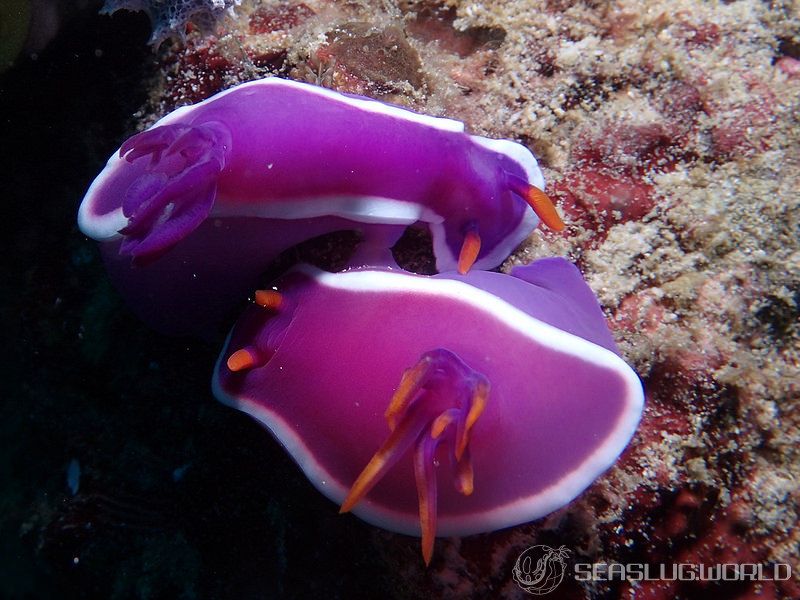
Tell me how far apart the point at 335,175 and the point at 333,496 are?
1.18 m

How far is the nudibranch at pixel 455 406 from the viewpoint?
177 centimetres

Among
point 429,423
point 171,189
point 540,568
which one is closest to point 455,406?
point 429,423

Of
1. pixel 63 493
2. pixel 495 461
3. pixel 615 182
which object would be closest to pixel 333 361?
pixel 495 461

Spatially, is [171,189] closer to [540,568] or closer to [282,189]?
[282,189]

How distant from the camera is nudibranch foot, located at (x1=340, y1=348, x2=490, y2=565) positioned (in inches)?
59.7

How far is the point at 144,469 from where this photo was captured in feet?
11.2

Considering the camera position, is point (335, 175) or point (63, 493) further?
point (63, 493)

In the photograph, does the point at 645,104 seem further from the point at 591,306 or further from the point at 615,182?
the point at 591,306

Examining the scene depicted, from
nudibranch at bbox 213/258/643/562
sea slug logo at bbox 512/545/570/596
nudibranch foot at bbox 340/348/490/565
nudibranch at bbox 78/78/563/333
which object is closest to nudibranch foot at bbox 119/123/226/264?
nudibranch at bbox 78/78/563/333

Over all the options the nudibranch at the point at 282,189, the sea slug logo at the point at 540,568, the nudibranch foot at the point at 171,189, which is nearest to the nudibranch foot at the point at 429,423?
the nudibranch at the point at 282,189

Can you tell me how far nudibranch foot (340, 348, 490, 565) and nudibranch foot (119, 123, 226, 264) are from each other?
862 mm

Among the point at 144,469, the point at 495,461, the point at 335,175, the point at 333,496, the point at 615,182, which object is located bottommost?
the point at 144,469

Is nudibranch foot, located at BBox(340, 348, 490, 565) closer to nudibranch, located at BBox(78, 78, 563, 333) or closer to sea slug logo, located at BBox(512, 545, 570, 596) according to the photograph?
nudibranch, located at BBox(78, 78, 563, 333)

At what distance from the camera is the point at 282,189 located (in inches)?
73.8
